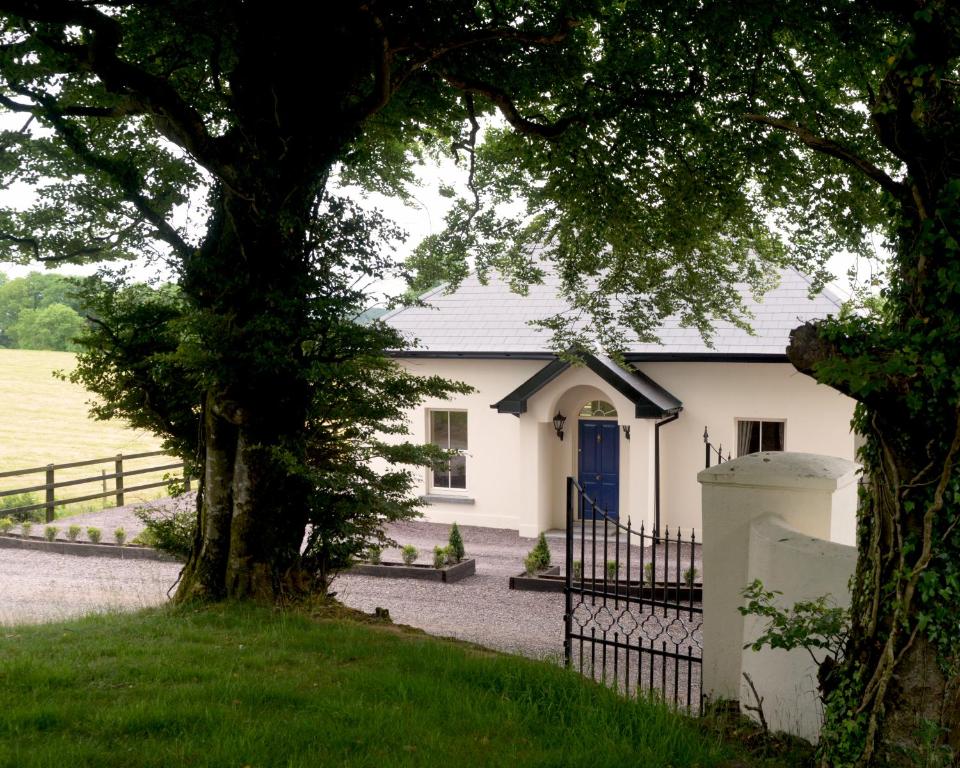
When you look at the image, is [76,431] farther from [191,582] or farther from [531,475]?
[191,582]

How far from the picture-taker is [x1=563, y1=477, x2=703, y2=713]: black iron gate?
854 centimetres

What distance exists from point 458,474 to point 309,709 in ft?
52.9

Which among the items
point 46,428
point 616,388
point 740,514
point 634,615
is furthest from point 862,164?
point 46,428

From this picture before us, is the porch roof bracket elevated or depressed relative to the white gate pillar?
elevated

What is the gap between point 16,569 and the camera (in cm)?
1639

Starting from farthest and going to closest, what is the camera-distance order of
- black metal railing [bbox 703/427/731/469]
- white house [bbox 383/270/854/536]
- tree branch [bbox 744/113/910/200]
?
1. white house [bbox 383/270/854/536]
2. black metal railing [bbox 703/427/731/469]
3. tree branch [bbox 744/113/910/200]

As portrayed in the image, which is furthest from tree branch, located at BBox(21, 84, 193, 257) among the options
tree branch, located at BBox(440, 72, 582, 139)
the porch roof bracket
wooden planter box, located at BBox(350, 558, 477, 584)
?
the porch roof bracket

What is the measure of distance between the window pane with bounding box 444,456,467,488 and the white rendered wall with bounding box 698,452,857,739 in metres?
13.5

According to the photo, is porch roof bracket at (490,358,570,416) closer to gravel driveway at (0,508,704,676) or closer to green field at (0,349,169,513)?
gravel driveway at (0,508,704,676)

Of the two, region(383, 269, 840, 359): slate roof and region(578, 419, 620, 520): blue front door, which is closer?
region(383, 269, 840, 359): slate roof

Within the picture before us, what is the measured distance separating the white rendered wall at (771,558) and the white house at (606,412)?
1037cm

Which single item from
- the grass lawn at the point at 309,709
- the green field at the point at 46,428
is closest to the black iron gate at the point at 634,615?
the grass lawn at the point at 309,709

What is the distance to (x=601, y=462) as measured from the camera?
2027 centimetres

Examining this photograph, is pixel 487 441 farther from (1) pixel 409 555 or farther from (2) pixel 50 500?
(2) pixel 50 500
